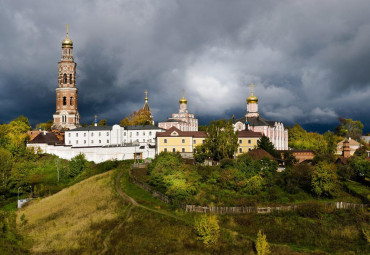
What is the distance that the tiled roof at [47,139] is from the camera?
77738 mm

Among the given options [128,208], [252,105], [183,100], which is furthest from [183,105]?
[128,208]

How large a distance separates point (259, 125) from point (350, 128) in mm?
55467

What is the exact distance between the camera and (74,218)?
41406 mm

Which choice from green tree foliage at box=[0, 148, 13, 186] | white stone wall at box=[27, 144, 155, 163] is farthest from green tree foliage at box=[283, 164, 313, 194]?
green tree foliage at box=[0, 148, 13, 186]

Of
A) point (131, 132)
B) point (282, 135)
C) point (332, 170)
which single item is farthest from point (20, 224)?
point (282, 135)

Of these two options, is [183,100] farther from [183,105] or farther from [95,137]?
[95,137]

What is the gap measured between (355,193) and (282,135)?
46.2m

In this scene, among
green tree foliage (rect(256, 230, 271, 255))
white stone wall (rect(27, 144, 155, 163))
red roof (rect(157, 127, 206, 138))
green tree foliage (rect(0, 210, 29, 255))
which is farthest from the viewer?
white stone wall (rect(27, 144, 155, 163))

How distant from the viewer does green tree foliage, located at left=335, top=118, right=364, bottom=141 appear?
121 meters

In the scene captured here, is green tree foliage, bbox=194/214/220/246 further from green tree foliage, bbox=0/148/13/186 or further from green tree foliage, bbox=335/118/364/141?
green tree foliage, bbox=335/118/364/141

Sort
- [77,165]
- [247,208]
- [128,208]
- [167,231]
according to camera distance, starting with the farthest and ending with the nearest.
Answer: [77,165], [128,208], [247,208], [167,231]

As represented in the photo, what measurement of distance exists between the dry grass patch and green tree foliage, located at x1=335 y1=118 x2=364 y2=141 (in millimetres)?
88313

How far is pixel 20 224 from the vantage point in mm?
42312

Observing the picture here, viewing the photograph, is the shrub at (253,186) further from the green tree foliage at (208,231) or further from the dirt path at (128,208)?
the green tree foliage at (208,231)
